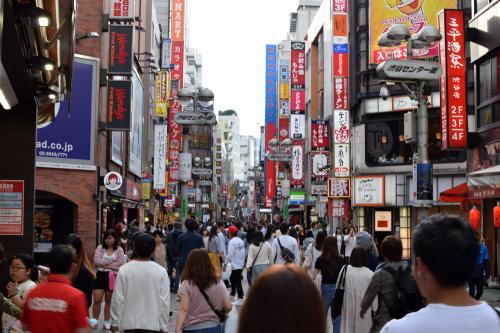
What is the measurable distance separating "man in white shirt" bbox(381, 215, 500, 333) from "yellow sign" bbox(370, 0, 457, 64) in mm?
34747

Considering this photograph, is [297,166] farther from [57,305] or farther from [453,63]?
[57,305]

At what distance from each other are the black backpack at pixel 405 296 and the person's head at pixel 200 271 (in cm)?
170

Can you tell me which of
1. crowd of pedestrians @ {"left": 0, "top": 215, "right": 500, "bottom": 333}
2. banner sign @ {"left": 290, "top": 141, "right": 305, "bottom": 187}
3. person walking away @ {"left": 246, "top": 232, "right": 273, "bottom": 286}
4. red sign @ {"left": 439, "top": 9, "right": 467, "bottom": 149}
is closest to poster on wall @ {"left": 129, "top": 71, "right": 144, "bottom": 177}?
banner sign @ {"left": 290, "top": 141, "right": 305, "bottom": 187}

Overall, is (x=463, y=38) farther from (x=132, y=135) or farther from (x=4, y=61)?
(x=132, y=135)

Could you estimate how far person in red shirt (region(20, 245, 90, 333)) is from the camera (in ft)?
19.4

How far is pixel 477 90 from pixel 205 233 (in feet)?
31.9

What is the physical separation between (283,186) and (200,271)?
5458 cm

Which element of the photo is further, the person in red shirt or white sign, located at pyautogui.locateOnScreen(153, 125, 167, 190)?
white sign, located at pyautogui.locateOnScreen(153, 125, 167, 190)

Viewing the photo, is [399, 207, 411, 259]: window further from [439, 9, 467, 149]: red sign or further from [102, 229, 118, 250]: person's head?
[102, 229, 118, 250]: person's head

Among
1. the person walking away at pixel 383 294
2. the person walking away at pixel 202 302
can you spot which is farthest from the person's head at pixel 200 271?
the person walking away at pixel 383 294

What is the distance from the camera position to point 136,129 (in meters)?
41.1

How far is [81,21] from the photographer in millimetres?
27438

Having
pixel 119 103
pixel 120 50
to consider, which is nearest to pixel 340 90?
pixel 119 103

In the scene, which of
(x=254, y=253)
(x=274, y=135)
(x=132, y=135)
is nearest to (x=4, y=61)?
(x=254, y=253)
